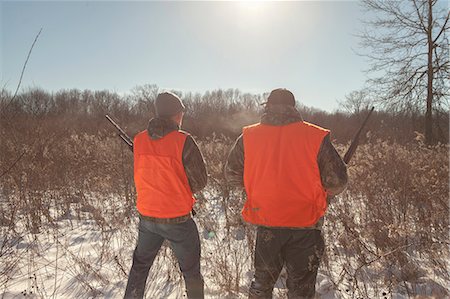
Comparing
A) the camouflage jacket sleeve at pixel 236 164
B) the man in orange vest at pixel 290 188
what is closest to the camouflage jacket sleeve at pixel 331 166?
the man in orange vest at pixel 290 188

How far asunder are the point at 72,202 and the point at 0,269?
10.6 feet

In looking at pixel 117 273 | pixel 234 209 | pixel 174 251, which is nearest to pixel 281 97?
pixel 174 251

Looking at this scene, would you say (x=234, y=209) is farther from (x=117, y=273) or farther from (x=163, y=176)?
(x=163, y=176)

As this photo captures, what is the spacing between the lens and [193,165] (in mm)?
2566

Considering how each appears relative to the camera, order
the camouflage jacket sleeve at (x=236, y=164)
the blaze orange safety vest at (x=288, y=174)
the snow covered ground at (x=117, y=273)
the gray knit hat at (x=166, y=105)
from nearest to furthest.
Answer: the blaze orange safety vest at (x=288, y=174) → the camouflage jacket sleeve at (x=236, y=164) → the gray knit hat at (x=166, y=105) → the snow covered ground at (x=117, y=273)

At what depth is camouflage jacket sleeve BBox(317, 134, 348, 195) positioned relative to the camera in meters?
2.17

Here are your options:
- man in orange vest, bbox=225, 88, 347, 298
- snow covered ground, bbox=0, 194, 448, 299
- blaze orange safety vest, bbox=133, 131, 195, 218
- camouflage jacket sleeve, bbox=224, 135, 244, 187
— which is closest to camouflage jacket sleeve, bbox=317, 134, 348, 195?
man in orange vest, bbox=225, 88, 347, 298

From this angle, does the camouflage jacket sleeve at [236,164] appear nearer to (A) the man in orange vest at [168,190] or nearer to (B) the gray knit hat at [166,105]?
(A) the man in orange vest at [168,190]

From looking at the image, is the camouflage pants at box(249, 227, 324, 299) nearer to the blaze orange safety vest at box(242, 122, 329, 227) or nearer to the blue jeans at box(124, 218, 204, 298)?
the blaze orange safety vest at box(242, 122, 329, 227)

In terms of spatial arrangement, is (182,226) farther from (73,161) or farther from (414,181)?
(73,161)

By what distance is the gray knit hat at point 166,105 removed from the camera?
261 cm

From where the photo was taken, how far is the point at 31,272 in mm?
3662

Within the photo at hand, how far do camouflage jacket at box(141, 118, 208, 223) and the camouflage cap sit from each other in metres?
0.73

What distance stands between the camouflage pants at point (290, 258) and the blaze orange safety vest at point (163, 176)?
2.32 ft
